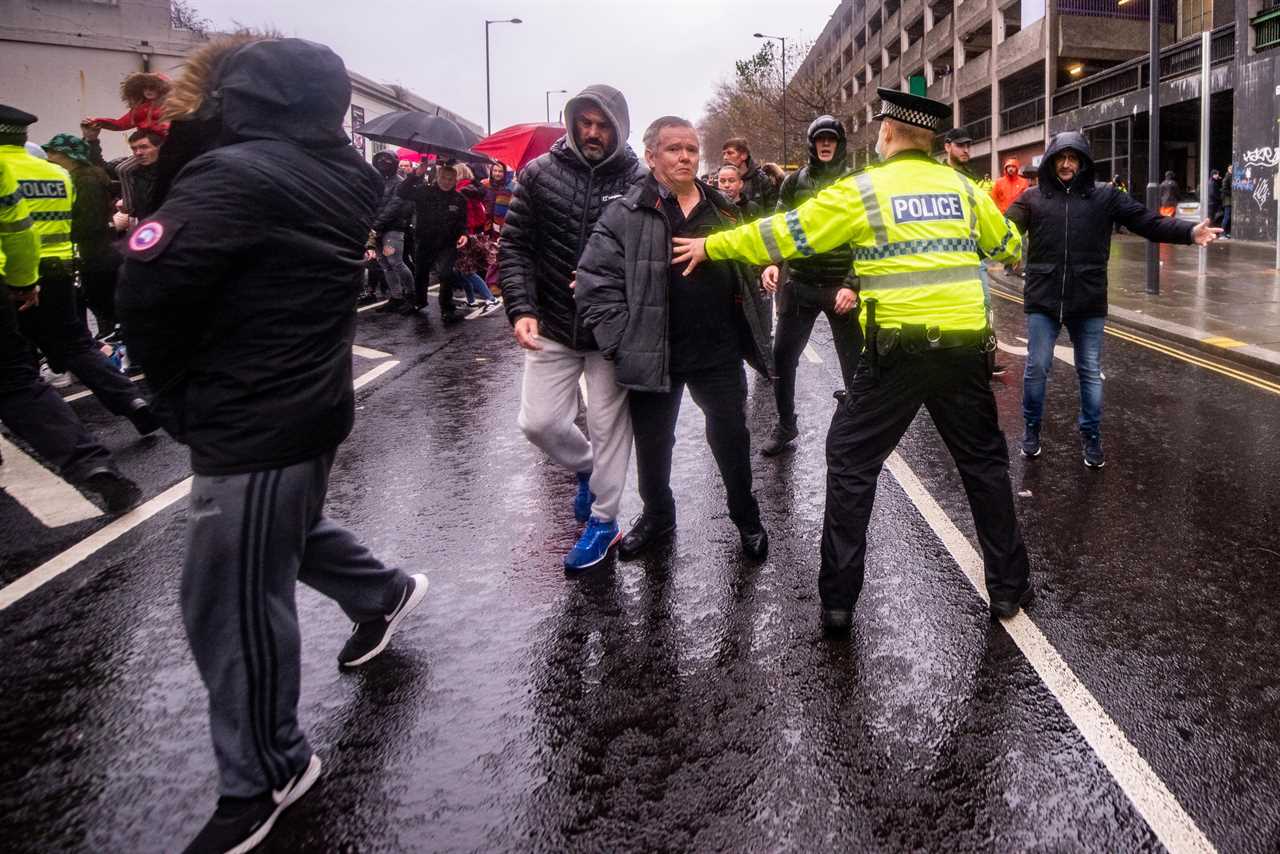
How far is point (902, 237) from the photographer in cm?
328

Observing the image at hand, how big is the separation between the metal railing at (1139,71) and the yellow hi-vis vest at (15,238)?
22.5 metres

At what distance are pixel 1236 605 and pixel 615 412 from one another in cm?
254

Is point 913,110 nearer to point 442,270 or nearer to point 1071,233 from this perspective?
point 1071,233

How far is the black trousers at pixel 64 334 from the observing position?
5.59 m

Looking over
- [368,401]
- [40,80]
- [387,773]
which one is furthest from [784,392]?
[40,80]

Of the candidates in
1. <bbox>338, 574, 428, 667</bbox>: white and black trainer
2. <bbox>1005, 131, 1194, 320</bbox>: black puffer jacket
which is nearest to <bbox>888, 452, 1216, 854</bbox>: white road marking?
<bbox>338, 574, 428, 667</bbox>: white and black trainer

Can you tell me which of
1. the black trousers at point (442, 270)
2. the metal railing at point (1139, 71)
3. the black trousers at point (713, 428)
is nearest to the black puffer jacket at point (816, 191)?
the black trousers at point (713, 428)

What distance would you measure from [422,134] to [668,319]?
13.1m

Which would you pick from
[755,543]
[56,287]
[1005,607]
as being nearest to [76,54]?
[56,287]

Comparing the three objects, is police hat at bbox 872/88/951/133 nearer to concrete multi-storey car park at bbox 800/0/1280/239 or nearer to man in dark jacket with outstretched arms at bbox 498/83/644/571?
man in dark jacket with outstretched arms at bbox 498/83/644/571

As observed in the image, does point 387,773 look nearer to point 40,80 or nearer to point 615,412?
point 615,412

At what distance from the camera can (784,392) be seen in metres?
6.09

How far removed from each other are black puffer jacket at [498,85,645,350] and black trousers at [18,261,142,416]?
3193 millimetres

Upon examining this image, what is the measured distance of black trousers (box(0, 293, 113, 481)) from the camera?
15.3 ft
